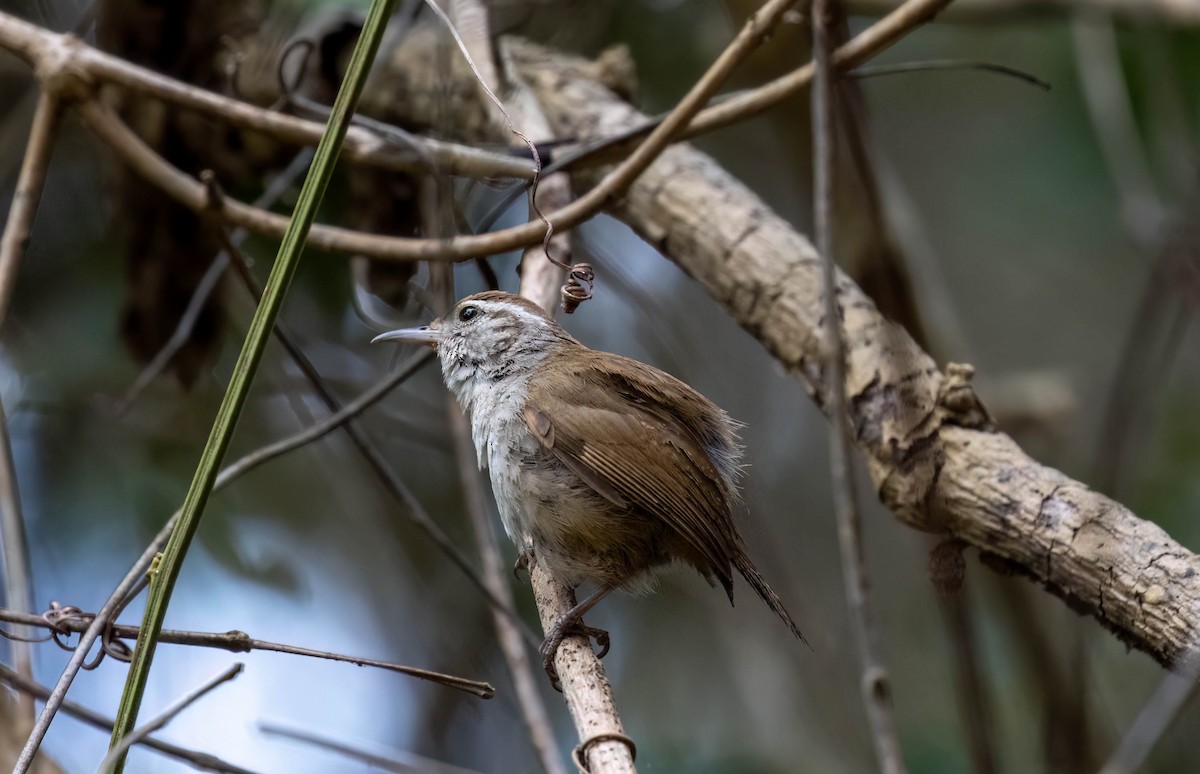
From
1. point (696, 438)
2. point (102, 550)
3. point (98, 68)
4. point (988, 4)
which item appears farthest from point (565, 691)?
point (988, 4)

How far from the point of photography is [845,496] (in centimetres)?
156

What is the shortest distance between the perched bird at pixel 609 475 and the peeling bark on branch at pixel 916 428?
439 mm

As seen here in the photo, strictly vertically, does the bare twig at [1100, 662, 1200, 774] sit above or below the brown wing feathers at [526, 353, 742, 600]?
below

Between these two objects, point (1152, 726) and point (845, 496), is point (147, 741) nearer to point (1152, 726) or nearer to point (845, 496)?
point (845, 496)

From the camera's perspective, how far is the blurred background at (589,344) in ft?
14.2

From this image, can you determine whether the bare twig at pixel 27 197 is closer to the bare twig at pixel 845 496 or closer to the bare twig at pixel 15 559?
the bare twig at pixel 15 559

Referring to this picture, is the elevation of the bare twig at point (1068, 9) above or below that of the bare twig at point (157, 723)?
above

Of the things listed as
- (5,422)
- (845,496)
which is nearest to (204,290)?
(5,422)

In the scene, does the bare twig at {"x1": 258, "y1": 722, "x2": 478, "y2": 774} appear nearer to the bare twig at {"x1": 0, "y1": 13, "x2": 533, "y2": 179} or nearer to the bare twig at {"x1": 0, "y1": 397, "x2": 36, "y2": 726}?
the bare twig at {"x1": 0, "y1": 397, "x2": 36, "y2": 726}

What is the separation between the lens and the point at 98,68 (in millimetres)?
3193

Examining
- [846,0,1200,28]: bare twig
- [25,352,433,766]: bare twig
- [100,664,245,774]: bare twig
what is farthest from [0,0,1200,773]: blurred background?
[100,664,245,774]: bare twig

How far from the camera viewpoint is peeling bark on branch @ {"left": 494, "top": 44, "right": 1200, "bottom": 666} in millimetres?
2395

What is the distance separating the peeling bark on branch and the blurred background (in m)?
0.40

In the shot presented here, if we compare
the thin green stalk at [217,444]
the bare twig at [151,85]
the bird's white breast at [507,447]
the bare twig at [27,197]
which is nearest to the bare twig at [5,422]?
the bare twig at [27,197]
